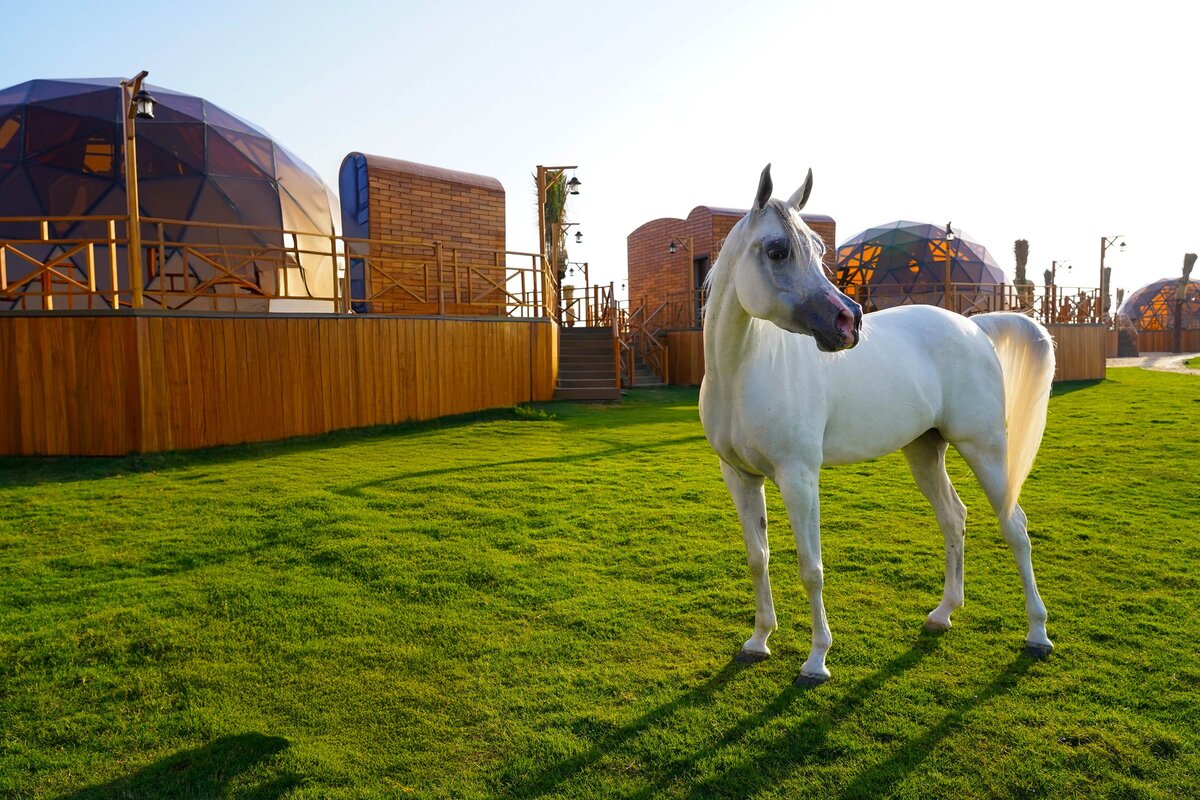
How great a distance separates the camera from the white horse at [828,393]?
276 cm

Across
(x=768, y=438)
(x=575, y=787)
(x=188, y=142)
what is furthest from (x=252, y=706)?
(x=188, y=142)

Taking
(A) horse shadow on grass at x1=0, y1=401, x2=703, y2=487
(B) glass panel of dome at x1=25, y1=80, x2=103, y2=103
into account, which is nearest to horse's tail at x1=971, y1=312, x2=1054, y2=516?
(A) horse shadow on grass at x1=0, y1=401, x2=703, y2=487

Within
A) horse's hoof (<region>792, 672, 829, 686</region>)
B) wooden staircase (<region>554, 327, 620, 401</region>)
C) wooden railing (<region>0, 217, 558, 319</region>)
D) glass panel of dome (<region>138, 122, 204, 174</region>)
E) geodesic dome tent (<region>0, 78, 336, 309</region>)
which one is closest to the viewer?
horse's hoof (<region>792, 672, 829, 686</region>)

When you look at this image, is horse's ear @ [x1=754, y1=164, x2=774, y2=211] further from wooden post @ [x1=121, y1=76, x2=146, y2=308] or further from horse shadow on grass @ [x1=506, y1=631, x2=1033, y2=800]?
wooden post @ [x1=121, y1=76, x2=146, y2=308]

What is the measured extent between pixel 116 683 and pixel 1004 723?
12.6ft

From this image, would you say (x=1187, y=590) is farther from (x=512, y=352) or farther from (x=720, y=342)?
(x=512, y=352)

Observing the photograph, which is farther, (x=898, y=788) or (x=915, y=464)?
(x=915, y=464)

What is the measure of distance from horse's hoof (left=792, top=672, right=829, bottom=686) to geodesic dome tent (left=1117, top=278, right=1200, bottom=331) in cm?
5154

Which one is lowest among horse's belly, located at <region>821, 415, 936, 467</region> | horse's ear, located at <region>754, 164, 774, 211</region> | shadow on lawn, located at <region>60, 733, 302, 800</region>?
shadow on lawn, located at <region>60, 733, 302, 800</region>

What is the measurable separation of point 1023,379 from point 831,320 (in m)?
1.89

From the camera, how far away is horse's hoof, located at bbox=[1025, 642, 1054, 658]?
11.3ft

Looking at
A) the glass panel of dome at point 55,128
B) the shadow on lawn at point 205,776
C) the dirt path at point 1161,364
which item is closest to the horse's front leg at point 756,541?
the shadow on lawn at point 205,776

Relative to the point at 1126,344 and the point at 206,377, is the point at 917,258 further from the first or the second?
the point at 206,377

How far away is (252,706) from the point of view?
3.15 metres
